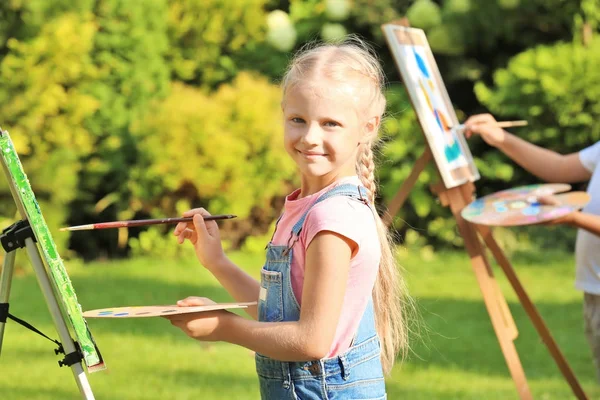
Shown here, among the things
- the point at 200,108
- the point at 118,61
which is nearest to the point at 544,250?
the point at 200,108

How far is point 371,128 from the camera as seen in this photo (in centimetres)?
184

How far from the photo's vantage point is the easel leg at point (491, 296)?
10.5 ft

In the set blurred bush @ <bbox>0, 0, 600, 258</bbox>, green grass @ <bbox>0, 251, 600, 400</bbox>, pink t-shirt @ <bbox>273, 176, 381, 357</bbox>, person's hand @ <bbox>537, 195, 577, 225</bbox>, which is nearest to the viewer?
pink t-shirt @ <bbox>273, 176, 381, 357</bbox>

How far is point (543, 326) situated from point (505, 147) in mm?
683

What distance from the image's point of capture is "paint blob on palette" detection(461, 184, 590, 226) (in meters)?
2.91

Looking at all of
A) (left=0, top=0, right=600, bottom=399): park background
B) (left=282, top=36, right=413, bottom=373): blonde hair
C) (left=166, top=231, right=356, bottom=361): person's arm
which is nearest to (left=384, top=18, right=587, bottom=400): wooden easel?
(left=282, top=36, right=413, bottom=373): blonde hair

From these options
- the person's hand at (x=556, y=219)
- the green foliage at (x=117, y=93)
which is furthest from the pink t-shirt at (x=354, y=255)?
the green foliage at (x=117, y=93)

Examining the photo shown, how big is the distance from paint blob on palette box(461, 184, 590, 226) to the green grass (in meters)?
0.48

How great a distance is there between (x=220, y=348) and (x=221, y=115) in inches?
114

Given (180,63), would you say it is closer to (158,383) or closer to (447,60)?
(447,60)

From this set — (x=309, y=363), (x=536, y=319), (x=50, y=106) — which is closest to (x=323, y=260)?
(x=309, y=363)

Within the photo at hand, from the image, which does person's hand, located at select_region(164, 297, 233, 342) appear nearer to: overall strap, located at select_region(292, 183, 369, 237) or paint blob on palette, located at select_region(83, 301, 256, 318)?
paint blob on palette, located at select_region(83, 301, 256, 318)

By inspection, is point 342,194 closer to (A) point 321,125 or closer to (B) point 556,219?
(A) point 321,125

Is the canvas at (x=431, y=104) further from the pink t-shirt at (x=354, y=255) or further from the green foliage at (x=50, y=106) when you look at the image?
the green foliage at (x=50, y=106)
